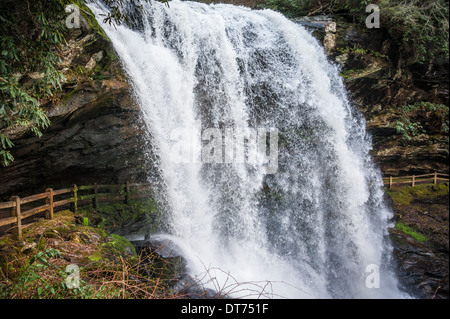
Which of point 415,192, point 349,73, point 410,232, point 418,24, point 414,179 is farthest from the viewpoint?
point 414,179

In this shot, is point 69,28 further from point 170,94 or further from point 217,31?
point 217,31

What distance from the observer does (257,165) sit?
28.0 feet

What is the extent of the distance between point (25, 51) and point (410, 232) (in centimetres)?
1281

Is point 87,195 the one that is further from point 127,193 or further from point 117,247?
point 117,247

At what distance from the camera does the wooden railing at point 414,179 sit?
39.1ft

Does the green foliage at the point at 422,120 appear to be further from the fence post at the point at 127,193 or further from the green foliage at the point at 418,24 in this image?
the fence post at the point at 127,193

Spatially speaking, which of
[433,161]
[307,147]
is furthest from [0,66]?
A: [433,161]

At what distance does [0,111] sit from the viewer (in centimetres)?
390

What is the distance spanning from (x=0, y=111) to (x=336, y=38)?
400 inches

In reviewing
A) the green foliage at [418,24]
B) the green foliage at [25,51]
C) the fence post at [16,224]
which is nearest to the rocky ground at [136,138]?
the fence post at [16,224]

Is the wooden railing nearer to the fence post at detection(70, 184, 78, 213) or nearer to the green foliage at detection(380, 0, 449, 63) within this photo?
the green foliage at detection(380, 0, 449, 63)

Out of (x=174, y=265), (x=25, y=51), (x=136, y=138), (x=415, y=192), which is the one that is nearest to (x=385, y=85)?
(x=415, y=192)

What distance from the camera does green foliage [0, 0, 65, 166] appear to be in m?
4.06

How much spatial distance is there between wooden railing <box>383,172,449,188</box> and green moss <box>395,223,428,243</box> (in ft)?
7.11
